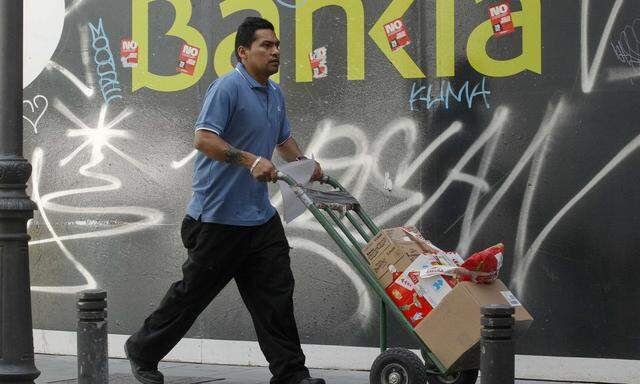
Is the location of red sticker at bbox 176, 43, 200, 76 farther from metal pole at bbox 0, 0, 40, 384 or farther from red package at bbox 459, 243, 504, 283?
red package at bbox 459, 243, 504, 283

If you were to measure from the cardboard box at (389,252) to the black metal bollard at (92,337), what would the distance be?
4.70 feet

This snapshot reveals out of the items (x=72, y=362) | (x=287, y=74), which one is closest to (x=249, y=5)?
(x=287, y=74)

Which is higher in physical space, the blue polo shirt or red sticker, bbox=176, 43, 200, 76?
red sticker, bbox=176, 43, 200, 76

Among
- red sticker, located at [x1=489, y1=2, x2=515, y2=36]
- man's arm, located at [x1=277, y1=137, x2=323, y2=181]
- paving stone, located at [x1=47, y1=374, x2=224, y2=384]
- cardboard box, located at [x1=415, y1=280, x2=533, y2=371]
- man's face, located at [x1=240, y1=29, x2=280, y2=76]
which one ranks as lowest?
paving stone, located at [x1=47, y1=374, x2=224, y2=384]

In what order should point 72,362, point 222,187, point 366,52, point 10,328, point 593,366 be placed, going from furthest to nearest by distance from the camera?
point 72,362 → point 366,52 → point 593,366 → point 222,187 → point 10,328

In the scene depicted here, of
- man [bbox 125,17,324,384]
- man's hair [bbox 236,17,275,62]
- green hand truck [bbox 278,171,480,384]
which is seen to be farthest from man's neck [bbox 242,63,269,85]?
green hand truck [bbox 278,171,480,384]

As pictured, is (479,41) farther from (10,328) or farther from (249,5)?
(10,328)

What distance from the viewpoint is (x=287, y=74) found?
26.3 ft

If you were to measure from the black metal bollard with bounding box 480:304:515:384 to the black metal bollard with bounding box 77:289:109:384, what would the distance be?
6.62 ft

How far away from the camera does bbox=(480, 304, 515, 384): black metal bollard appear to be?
530cm

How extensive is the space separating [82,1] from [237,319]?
8.71 ft

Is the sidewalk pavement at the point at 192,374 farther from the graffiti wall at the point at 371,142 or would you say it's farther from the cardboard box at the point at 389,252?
the cardboard box at the point at 389,252

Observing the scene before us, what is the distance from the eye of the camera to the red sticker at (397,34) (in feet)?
25.1

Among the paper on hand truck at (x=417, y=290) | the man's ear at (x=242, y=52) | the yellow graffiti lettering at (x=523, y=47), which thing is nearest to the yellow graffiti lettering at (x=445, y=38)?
the yellow graffiti lettering at (x=523, y=47)
